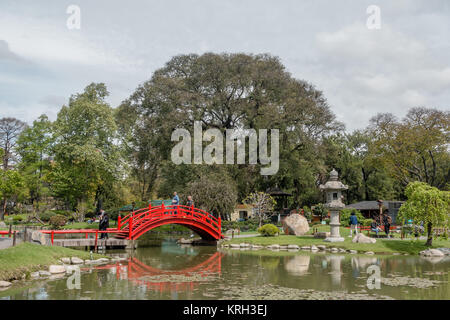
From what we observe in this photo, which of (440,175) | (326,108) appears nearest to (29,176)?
(326,108)

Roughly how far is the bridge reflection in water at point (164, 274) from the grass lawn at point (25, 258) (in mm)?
1770

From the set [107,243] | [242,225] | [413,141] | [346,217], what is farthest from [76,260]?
[413,141]

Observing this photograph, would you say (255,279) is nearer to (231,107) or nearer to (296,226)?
(296,226)

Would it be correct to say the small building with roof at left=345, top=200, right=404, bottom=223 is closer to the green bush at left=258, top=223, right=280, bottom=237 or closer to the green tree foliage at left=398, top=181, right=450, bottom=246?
the green bush at left=258, top=223, right=280, bottom=237

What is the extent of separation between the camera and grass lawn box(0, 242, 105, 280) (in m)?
12.1

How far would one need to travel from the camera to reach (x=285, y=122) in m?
35.8

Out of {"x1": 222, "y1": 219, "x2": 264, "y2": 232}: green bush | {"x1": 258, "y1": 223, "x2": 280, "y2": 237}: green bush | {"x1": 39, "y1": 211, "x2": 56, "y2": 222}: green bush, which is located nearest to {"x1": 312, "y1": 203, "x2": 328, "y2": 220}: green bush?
{"x1": 222, "y1": 219, "x2": 264, "y2": 232}: green bush

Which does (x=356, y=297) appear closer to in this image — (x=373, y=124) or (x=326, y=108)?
(x=326, y=108)

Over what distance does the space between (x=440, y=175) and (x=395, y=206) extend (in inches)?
848

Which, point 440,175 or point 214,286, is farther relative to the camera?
point 440,175

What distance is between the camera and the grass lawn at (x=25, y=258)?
12134 mm

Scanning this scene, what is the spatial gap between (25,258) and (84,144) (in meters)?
27.9

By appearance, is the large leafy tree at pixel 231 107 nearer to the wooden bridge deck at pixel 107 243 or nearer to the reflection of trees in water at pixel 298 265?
the wooden bridge deck at pixel 107 243

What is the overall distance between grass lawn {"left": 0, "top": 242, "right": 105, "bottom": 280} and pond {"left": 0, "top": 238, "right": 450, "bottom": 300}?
0.92 meters
